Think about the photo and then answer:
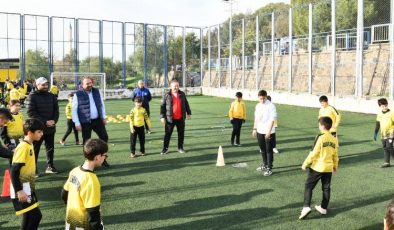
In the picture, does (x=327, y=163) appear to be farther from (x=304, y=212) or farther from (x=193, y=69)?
(x=193, y=69)

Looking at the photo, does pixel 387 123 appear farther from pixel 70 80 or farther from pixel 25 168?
pixel 70 80

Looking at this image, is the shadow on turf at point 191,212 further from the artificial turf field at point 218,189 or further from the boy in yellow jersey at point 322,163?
the boy in yellow jersey at point 322,163

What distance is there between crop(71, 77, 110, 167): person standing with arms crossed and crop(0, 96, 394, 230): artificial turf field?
99 centimetres

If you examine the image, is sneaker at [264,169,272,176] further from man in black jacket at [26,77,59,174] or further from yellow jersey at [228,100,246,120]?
man in black jacket at [26,77,59,174]

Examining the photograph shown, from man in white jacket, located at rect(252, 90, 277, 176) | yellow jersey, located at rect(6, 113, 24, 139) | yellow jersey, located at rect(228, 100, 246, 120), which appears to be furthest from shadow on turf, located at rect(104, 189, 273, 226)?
yellow jersey, located at rect(228, 100, 246, 120)

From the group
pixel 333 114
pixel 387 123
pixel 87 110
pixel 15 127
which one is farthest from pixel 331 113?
pixel 15 127

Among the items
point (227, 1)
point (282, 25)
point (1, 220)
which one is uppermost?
point (227, 1)

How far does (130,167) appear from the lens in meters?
9.60

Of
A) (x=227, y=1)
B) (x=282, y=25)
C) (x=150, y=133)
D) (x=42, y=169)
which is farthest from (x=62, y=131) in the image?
(x=227, y=1)

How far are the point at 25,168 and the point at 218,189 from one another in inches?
151

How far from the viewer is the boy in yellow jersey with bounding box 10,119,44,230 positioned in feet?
15.3

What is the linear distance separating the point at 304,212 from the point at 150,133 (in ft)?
31.8

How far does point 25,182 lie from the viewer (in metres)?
4.78

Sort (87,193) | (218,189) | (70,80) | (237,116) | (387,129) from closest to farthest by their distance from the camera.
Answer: (87,193) < (218,189) < (387,129) < (237,116) < (70,80)
